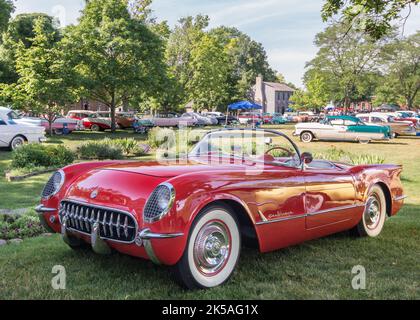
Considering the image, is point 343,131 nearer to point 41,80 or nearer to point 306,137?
point 306,137

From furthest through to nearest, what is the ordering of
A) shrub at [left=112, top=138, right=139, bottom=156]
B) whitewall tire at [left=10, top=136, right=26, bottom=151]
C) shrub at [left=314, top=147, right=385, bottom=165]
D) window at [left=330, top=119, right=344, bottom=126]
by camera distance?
window at [left=330, top=119, right=344, bottom=126] < shrub at [left=112, top=138, right=139, bottom=156] < whitewall tire at [left=10, top=136, right=26, bottom=151] < shrub at [left=314, top=147, right=385, bottom=165]

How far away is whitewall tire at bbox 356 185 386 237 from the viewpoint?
5535 mm

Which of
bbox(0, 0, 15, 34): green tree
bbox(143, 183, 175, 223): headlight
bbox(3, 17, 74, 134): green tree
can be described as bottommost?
bbox(143, 183, 175, 223): headlight

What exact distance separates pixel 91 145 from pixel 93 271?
12101mm

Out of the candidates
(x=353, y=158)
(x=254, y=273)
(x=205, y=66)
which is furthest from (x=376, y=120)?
(x=254, y=273)

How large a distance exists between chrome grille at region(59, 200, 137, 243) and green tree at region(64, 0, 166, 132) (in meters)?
25.0

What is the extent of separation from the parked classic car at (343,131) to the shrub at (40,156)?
16019 mm

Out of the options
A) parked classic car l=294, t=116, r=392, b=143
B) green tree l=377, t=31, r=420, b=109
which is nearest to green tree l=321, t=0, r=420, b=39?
parked classic car l=294, t=116, r=392, b=143

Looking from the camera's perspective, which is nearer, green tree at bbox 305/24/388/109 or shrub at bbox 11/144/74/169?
shrub at bbox 11/144/74/169

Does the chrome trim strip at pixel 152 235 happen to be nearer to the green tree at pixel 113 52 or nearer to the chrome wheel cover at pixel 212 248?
the chrome wheel cover at pixel 212 248

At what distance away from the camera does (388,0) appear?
7156 millimetres
